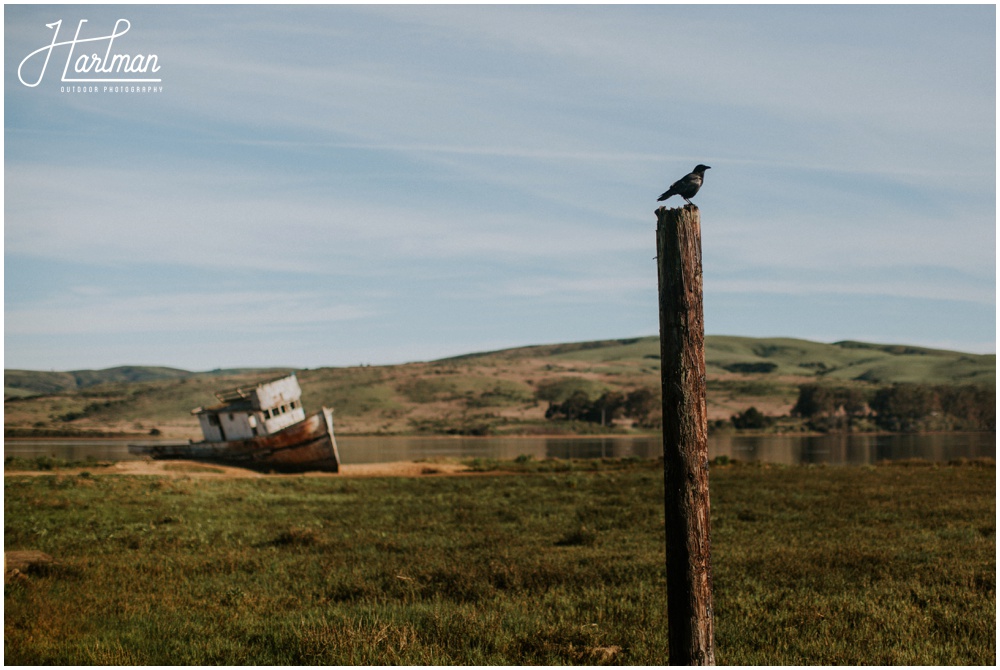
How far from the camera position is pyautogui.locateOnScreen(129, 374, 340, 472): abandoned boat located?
44.3 metres

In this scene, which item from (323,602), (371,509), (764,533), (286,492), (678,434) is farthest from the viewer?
(286,492)

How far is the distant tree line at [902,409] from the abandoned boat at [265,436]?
8254 centimetres

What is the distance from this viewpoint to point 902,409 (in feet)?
388

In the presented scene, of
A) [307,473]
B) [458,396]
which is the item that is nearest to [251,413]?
[307,473]

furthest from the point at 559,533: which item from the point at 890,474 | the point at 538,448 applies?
the point at 538,448

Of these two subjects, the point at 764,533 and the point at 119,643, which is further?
the point at 764,533

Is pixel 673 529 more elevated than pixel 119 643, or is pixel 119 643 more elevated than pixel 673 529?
pixel 673 529

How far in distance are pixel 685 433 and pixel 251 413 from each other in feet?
135

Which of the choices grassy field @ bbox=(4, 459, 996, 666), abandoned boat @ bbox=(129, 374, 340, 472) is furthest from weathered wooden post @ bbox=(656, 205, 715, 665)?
abandoned boat @ bbox=(129, 374, 340, 472)

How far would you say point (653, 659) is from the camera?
Result: 8.23m

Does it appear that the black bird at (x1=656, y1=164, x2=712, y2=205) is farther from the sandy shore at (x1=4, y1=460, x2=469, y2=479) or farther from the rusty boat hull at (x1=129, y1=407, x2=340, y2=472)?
the rusty boat hull at (x1=129, y1=407, x2=340, y2=472)

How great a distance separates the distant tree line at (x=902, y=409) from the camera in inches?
4461

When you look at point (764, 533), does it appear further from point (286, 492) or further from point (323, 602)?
point (286, 492)

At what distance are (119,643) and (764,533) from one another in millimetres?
12258
